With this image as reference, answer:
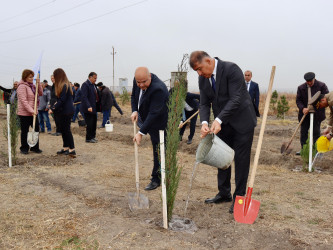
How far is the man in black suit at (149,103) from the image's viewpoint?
4074mm

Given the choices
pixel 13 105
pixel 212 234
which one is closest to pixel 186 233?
pixel 212 234

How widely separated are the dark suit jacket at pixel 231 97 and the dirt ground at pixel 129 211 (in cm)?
108

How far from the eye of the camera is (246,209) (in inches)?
127

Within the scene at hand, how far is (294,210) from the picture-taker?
386 cm

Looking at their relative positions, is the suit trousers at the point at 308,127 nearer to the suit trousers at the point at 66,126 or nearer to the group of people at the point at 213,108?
the group of people at the point at 213,108

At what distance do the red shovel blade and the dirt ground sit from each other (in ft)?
0.45

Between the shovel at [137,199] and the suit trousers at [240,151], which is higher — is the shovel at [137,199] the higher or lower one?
the lower one

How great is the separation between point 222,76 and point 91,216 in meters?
2.14

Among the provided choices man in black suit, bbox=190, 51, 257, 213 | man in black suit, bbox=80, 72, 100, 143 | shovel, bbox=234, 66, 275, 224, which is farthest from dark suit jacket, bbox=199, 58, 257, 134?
man in black suit, bbox=80, 72, 100, 143

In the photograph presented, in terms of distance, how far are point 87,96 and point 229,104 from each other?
5.60 m

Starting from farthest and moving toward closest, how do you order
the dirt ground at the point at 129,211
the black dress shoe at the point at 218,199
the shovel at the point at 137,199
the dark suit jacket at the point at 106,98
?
the dark suit jacket at the point at 106,98
the black dress shoe at the point at 218,199
the shovel at the point at 137,199
the dirt ground at the point at 129,211

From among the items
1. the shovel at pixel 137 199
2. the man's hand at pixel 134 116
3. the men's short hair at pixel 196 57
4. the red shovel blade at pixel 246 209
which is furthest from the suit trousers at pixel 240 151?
the man's hand at pixel 134 116

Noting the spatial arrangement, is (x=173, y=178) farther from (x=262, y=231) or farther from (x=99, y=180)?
(x=99, y=180)

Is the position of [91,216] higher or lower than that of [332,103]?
lower
